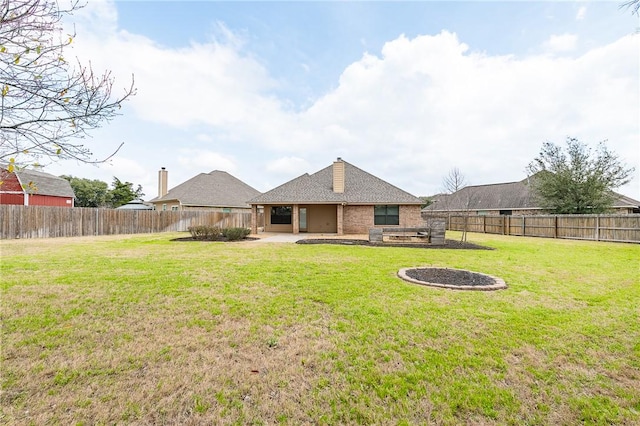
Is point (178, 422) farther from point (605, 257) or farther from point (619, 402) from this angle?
point (605, 257)

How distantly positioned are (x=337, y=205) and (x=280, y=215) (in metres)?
4.84

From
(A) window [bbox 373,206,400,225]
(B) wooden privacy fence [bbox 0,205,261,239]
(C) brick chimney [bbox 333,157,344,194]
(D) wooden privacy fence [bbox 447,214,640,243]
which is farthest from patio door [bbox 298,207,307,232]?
(D) wooden privacy fence [bbox 447,214,640,243]

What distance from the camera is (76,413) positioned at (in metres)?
2.11

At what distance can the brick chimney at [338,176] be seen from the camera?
799 inches

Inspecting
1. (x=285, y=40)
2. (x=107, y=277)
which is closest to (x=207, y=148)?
(x=285, y=40)

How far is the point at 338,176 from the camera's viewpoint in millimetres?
20359

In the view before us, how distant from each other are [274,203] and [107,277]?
1400 centimetres

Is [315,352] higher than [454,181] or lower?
lower

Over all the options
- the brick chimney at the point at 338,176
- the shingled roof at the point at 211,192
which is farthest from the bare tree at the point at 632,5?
the shingled roof at the point at 211,192

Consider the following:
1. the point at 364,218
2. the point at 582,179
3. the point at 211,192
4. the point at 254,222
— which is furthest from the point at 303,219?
the point at 582,179

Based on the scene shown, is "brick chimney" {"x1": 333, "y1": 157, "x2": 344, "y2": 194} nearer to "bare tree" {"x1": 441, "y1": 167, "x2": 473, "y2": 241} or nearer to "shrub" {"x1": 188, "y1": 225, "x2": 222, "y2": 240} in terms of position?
"shrub" {"x1": 188, "y1": 225, "x2": 222, "y2": 240}

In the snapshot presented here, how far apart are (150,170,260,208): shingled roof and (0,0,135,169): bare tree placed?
22970 millimetres

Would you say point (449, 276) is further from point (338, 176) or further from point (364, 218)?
point (338, 176)

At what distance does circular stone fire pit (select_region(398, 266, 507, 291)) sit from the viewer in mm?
5555
